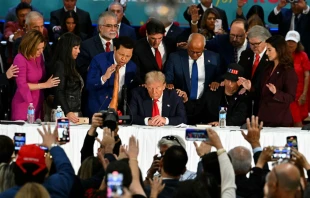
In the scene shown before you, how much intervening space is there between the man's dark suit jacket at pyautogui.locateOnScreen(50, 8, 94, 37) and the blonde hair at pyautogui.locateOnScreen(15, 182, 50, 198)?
8.18 meters

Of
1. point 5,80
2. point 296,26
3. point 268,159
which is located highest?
point 296,26

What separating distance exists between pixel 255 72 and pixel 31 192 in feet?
21.4

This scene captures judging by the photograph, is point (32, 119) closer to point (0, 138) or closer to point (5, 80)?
point (5, 80)

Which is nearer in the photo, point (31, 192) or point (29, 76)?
point (31, 192)

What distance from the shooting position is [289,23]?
1486 centimetres

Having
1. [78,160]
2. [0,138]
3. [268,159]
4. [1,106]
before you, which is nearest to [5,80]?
[1,106]

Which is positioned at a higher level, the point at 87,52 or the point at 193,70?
the point at 87,52

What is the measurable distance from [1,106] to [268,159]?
5.62m

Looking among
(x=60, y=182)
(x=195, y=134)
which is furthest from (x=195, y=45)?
(x=60, y=182)

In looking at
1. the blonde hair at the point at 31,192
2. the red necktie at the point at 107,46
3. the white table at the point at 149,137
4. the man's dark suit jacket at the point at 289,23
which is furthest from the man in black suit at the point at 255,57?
the blonde hair at the point at 31,192

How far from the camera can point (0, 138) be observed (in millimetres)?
8625

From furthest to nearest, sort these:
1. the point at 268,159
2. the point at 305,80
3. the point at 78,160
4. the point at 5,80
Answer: the point at 305,80 < the point at 5,80 < the point at 78,160 < the point at 268,159

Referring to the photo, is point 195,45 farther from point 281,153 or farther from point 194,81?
point 281,153

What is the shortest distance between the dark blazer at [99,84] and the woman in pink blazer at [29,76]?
1.56 feet
